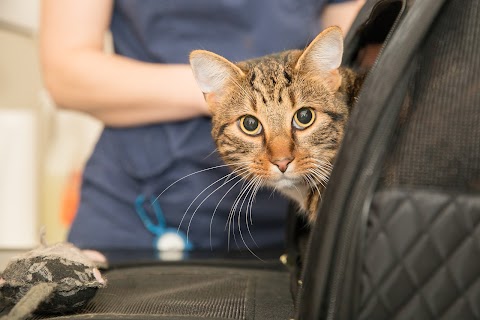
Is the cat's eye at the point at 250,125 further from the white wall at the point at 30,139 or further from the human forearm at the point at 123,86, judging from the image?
the white wall at the point at 30,139

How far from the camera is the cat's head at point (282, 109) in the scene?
856 mm

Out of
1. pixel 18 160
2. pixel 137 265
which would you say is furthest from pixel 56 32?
pixel 18 160

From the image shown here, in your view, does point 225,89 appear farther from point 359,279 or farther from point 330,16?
point 359,279

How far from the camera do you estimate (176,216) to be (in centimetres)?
109

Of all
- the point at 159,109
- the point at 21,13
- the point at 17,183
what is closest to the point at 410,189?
the point at 159,109

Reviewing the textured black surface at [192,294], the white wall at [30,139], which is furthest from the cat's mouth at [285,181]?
the white wall at [30,139]

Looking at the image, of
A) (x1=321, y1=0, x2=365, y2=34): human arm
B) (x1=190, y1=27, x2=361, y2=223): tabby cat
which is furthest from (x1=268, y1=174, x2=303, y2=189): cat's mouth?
(x1=321, y1=0, x2=365, y2=34): human arm

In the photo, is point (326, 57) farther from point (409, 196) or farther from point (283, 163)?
point (409, 196)

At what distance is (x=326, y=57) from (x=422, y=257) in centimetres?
41

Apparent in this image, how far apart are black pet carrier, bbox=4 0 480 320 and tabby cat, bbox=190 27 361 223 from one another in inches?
11.0

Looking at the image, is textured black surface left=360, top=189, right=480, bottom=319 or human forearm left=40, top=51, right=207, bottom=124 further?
human forearm left=40, top=51, right=207, bottom=124

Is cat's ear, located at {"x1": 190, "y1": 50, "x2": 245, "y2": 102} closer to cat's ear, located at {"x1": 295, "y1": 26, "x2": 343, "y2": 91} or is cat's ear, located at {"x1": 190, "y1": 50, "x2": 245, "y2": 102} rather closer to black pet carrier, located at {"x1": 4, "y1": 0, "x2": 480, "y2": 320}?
cat's ear, located at {"x1": 295, "y1": 26, "x2": 343, "y2": 91}

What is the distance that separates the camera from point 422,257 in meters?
0.52

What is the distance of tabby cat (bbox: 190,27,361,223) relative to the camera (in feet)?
2.81
